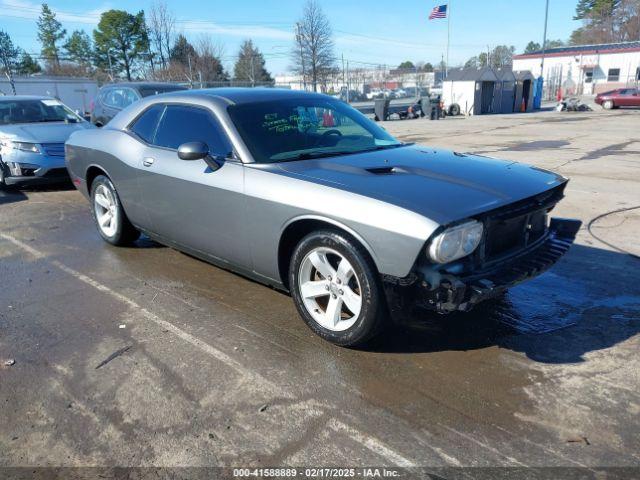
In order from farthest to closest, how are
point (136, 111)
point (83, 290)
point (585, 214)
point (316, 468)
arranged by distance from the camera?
point (585, 214) < point (136, 111) < point (83, 290) < point (316, 468)

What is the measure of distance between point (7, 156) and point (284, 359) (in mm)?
7270

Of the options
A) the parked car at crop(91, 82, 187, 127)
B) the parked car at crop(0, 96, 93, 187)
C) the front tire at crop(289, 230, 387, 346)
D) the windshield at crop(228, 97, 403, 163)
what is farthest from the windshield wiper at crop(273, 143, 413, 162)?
the parked car at crop(91, 82, 187, 127)

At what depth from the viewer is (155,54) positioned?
59.3m

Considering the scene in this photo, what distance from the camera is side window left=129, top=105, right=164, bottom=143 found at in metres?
4.69

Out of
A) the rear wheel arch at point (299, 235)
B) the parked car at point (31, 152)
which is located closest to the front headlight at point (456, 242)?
the rear wheel arch at point (299, 235)

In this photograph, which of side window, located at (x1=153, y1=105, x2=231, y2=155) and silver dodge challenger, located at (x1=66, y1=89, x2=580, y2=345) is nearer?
silver dodge challenger, located at (x1=66, y1=89, x2=580, y2=345)

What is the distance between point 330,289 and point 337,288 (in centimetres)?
6

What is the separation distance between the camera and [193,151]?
12.3 ft

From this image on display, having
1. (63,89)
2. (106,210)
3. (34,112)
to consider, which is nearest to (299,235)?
(106,210)

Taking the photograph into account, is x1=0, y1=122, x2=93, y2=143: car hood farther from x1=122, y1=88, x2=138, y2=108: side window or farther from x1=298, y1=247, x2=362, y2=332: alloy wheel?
x1=298, y1=247, x2=362, y2=332: alloy wheel

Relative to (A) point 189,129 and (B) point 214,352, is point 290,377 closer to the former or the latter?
(B) point 214,352

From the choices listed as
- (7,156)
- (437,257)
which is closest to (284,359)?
(437,257)

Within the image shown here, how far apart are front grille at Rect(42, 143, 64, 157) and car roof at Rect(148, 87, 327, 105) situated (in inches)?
187

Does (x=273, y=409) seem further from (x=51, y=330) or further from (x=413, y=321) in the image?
(x=51, y=330)
